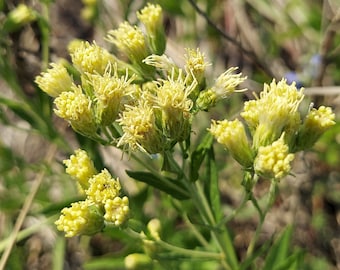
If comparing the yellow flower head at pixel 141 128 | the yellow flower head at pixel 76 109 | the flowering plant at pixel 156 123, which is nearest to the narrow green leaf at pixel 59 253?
the flowering plant at pixel 156 123

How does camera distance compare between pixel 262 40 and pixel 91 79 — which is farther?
pixel 262 40

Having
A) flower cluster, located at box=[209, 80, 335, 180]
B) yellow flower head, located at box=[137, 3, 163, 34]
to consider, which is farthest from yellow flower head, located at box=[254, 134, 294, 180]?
yellow flower head, located at box=[137, 3, 163, 34]

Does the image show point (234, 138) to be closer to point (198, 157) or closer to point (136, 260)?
point (198, 157)

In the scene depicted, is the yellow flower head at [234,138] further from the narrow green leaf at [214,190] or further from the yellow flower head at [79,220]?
the yellow flower head at [79,220]

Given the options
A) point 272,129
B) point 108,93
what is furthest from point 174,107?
point 272,129

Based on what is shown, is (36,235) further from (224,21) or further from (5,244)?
(224,21)

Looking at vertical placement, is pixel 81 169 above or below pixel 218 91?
below

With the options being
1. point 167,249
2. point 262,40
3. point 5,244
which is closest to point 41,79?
point 167,249

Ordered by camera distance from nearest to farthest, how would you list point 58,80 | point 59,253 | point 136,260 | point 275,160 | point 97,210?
1. point 275,160
2. point 97,210
3. point 58,80
4. point 136,260
5. point 59,253
